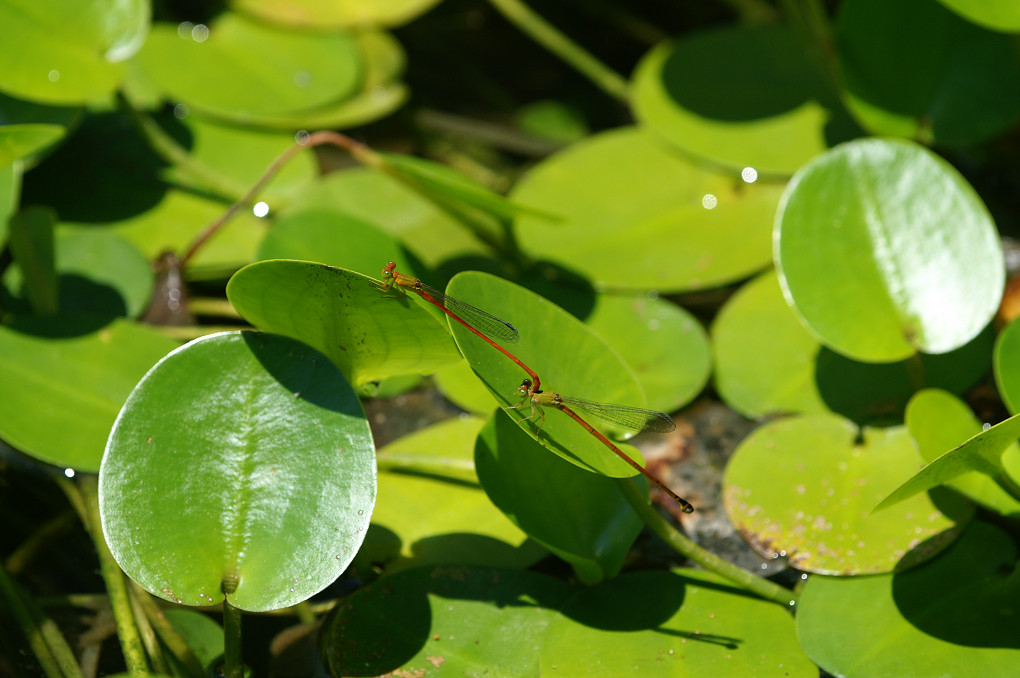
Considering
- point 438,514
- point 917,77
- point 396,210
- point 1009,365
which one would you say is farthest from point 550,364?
point 917,77

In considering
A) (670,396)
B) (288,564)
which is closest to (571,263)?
(670,396)

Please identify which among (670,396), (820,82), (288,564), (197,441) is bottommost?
(670,396)

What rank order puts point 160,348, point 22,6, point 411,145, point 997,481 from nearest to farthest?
point 997,481 < point 160,348 < point 22,6 < point 411,145

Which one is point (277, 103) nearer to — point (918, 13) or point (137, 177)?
point (137, 177)

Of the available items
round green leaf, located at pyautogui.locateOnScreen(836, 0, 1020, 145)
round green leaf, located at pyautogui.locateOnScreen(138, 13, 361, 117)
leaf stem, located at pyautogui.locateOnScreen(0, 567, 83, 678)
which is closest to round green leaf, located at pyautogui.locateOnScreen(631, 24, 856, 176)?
round green leaf, located at pyautogui.locateOnScreen(836, 0, 1020, 145)

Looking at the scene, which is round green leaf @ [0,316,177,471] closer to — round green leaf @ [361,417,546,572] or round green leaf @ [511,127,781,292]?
round green leaf @ [361,417,546,572]

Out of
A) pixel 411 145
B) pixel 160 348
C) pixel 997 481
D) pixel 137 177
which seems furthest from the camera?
pixel 411 145
